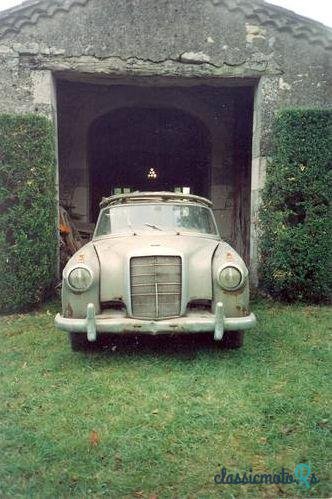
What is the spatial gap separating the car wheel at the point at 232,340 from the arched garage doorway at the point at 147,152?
6895 mm

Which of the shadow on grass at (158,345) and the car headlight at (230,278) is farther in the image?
the shadow on grass at (158,345)

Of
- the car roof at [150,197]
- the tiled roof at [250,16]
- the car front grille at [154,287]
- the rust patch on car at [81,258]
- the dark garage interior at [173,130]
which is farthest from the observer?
the dark garage interior at [173,130]

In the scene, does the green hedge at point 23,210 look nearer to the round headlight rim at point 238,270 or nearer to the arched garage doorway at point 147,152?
the round headlight rim at point 238,270

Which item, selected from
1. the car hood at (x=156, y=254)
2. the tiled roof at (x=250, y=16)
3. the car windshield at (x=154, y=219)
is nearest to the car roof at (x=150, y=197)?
the car windshield at (x=154, y=219)

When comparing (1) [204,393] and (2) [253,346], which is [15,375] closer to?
(1) [204,393]

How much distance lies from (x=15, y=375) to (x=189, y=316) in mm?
1672

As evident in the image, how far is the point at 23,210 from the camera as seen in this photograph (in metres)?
6.56

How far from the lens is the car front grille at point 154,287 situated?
14.6 feet

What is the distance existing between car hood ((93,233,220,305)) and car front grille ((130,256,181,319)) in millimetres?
65

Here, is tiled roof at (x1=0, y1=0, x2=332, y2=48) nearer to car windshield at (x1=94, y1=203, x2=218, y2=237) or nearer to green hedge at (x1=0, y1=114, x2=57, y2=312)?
green hedge at (x1=0, y1=114, x2=57, y2=312)

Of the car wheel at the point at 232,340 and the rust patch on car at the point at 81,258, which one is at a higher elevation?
the rust patch on car at the point at 81,258

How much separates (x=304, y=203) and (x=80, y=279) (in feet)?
12.7

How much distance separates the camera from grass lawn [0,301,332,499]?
258 cm

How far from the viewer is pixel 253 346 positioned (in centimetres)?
493
